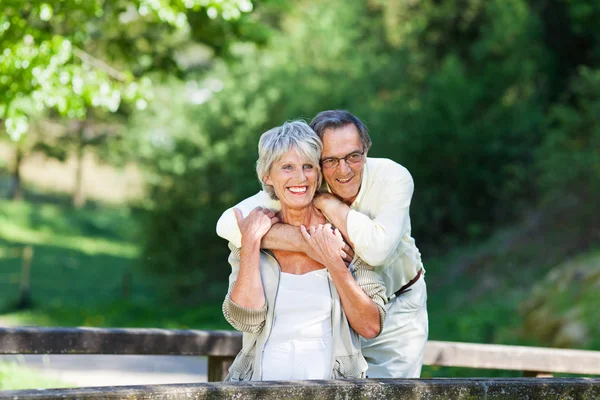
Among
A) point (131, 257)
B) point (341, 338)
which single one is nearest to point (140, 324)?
point (131, 257)

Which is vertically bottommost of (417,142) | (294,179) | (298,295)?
(298,295)

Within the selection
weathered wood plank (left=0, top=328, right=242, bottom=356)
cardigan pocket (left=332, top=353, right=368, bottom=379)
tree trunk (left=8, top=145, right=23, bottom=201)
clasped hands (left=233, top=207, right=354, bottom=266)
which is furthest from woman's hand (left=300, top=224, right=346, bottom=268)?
tree trunk (left=8, top=145, right=23, bottom=201)

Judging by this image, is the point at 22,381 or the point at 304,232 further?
the point at 22,381

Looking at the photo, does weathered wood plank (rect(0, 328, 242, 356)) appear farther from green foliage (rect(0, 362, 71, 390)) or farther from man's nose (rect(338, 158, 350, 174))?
green foliage (rect(0, 362, 71, 390))

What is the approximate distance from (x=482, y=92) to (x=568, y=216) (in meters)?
4.89

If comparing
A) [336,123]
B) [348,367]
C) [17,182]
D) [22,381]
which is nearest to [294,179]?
[336,123]

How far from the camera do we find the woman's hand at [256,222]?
10.2ft

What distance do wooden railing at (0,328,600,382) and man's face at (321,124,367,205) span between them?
4.43 feet

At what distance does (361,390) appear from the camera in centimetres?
249

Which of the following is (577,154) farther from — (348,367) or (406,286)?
(348,367)

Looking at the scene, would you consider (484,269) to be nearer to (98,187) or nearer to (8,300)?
(8,300)

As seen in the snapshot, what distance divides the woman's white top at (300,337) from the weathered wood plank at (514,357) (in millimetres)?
1597

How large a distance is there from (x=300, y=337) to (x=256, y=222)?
44cm

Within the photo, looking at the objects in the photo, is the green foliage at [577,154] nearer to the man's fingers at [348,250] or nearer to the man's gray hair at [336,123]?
the man's gray hair at [336,123]
